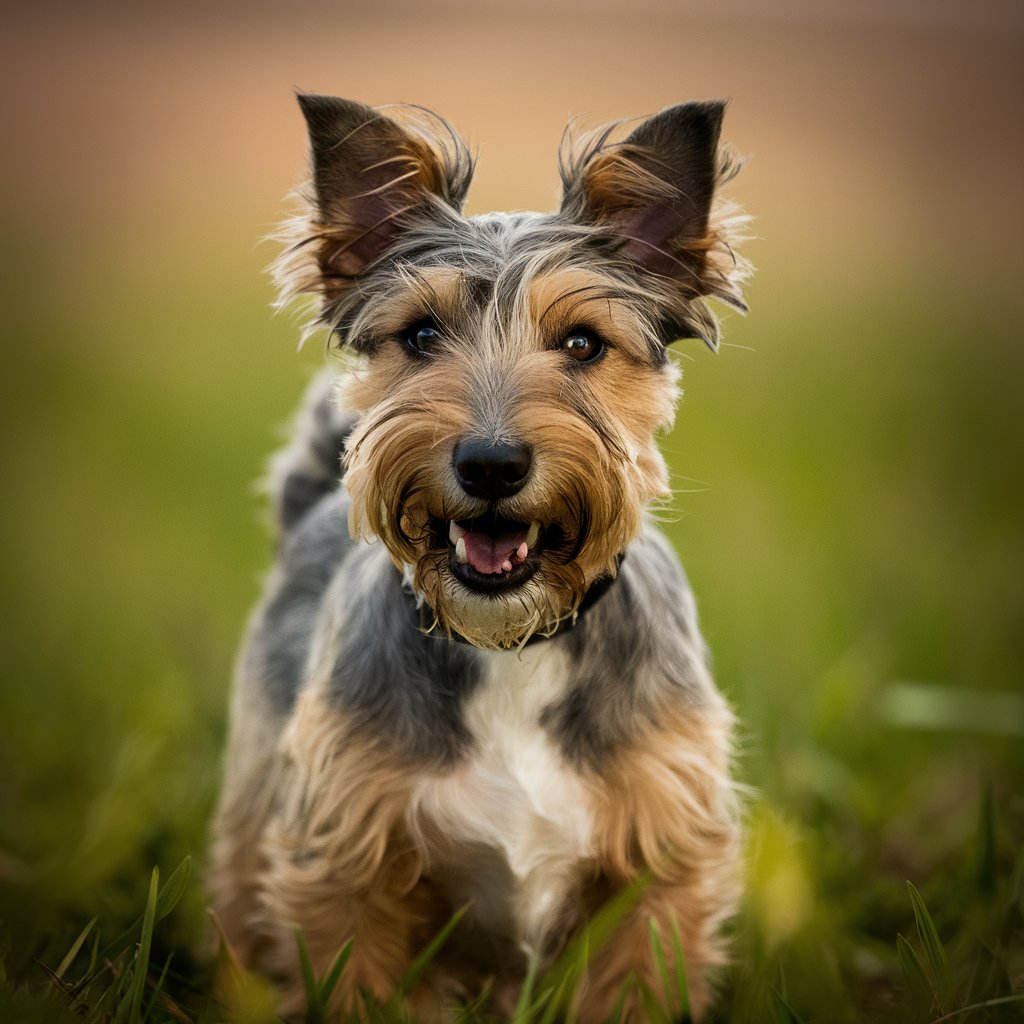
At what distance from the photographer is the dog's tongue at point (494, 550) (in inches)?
109

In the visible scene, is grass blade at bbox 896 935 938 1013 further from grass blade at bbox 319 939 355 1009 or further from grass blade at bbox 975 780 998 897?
grass blade at bbox 319 939 355 1009

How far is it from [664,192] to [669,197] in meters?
0.02

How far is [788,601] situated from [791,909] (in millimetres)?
2879

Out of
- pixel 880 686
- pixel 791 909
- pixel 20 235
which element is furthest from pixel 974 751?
pixel 20 235

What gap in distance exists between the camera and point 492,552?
278 centimetres

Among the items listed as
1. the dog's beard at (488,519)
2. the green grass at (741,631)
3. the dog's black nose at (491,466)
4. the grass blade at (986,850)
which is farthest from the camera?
the grass blade at (986,850)

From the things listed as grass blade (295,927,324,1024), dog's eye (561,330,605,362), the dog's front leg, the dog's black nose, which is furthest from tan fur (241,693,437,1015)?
dog's eye (561,330,605,362)

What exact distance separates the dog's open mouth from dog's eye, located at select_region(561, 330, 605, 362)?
0.48 meters

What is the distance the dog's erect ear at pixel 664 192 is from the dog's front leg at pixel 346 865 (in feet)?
4.85

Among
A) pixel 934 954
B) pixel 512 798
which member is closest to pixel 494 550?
pixel 512 798

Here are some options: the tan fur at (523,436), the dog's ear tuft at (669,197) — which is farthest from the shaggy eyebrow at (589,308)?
the dog's ear tuft at (669,197)

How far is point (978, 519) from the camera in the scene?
23.8 feet

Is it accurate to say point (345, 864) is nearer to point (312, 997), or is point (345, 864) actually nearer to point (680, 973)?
point (312, 997)

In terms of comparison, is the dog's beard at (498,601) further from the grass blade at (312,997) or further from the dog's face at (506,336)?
the grass blade at (312,997)
